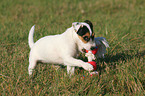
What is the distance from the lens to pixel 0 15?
18.9 feet

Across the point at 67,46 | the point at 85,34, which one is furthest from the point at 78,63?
the point at 85,34

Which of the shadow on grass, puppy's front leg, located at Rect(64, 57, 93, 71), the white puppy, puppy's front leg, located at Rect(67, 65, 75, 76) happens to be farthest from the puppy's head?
the shadow on grass

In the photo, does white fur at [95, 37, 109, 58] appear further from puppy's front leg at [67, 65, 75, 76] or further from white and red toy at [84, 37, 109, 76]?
puppy's front leg at [67, 65, 75, 76]

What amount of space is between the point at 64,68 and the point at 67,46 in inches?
26.9

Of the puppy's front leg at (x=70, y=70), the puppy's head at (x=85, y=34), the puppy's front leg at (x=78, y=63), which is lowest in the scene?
the puppy's front leg at (x=70, y=70)

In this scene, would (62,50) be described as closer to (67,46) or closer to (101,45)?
(67,46)

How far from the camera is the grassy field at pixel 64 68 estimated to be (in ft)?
8.64

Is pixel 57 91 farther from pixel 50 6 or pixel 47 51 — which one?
pixel 50 6

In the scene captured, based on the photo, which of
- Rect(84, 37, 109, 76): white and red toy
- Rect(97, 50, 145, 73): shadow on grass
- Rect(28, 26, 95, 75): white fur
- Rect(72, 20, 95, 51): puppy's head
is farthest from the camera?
Rect(97, 50, 145, 73): shadow on grass

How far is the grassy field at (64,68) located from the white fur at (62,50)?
19 cm

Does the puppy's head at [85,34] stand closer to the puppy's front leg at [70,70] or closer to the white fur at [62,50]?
the white fur at [62,50]

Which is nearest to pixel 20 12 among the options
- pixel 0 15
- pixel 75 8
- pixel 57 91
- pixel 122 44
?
A: pixel 0 15

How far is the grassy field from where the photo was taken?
8.64ft

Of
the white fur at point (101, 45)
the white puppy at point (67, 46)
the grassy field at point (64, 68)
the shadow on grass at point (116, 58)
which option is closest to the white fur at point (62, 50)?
the white puppy at point (67, 46)
